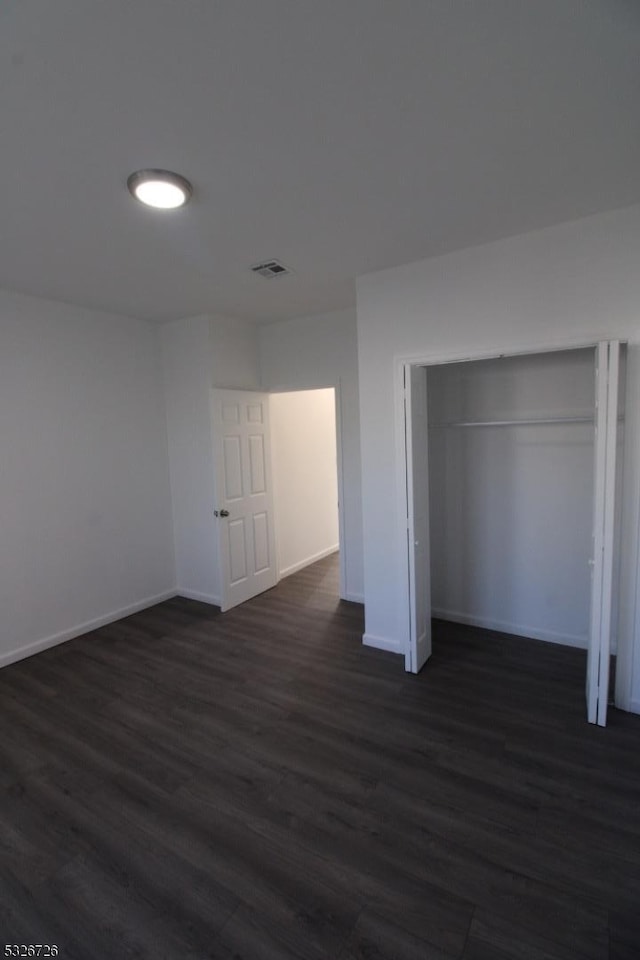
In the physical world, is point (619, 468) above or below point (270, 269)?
below

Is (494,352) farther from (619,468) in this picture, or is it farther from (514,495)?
(514,495)

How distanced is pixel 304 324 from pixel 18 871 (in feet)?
13.8

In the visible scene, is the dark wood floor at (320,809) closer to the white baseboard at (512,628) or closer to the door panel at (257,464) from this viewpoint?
the white baseboard at (512,628)

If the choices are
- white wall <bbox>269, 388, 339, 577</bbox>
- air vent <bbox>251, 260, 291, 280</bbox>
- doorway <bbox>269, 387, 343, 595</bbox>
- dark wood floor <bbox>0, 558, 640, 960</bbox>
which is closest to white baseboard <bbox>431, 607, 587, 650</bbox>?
dark wood floor <bbox>0, 558, 640, 960</bbox>

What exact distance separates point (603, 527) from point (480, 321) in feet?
4.71

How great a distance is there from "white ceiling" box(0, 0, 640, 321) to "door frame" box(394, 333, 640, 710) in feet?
2.25

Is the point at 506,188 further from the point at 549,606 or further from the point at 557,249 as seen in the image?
the point at 549,606

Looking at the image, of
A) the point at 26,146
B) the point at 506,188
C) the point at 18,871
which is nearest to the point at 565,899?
the point at 18,871

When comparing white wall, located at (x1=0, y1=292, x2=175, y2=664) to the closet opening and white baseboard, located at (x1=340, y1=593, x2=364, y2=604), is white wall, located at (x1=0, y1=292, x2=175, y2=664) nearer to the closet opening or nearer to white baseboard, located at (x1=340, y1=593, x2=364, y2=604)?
white baseboard, located at (x1=340, y1=593, x2=364, y2=604)

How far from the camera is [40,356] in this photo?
142 inches

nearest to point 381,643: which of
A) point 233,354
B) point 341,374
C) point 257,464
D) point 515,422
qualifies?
point 515,422

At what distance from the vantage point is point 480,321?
2.87 m

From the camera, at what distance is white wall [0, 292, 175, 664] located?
3479 mm

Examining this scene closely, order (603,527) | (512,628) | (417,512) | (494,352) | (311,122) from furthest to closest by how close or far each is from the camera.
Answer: (512,628)
(417,512)
(494,352)
(603,527)
(311,122)
